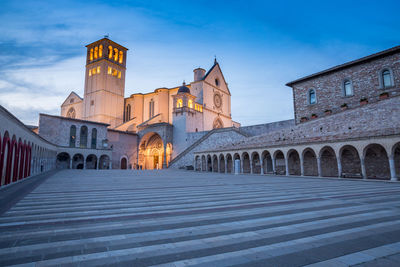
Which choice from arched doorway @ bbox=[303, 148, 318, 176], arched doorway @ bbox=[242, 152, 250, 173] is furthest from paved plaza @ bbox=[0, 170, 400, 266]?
arched doorway @ bbox=[242, 152, 250, 173]

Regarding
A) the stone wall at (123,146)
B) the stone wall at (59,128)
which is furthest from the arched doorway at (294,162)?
the stone wall at (123,146)

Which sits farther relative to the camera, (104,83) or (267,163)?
(104,83)

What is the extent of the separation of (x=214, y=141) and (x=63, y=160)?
2400cm

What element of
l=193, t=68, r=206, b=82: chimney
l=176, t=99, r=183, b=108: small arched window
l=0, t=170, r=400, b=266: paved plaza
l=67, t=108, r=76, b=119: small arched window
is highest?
l=193, t=68, r=206, b=82: chimney

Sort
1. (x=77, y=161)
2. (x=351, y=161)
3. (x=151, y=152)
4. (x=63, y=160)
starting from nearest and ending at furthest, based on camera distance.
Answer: (x=351, y=161) < (x=63, y=160) < (x=77, y=161) < (x=151, y=152)

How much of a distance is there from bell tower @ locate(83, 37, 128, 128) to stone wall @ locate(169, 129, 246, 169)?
21914mm

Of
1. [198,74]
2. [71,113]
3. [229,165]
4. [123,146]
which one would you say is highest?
[198,74]

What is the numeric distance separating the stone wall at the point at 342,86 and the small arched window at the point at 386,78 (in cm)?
26

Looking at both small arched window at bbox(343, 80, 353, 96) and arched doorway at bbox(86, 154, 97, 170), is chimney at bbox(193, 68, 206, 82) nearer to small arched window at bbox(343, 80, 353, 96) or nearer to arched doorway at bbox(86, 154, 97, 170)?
arched doorway at bbox(86, 154, 97, 170)

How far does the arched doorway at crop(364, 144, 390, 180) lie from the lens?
53.0 feet

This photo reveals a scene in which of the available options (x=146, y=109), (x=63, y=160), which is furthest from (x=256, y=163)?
(x=146, y=109)

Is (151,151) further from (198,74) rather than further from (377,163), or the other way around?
(377,163)

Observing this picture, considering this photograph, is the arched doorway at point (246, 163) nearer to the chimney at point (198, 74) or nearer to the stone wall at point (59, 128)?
the stone wall at point (59, 128)

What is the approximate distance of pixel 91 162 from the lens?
39.0 m
